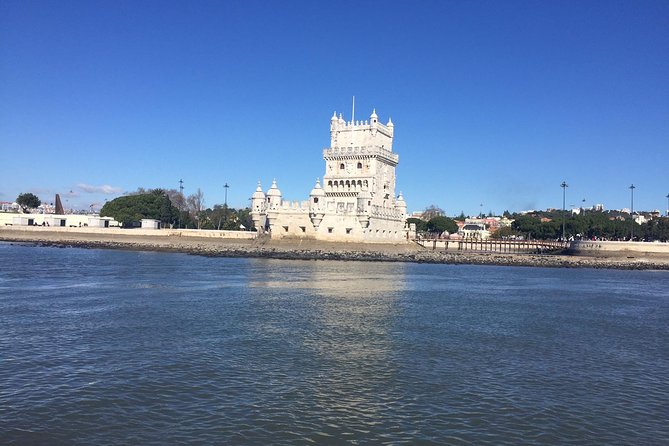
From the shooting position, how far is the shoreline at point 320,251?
61469 mm

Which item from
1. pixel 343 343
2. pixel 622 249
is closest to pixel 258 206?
pixel 622 249

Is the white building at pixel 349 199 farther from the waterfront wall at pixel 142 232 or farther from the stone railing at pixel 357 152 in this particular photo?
the waterfront wall at pixel 142 232

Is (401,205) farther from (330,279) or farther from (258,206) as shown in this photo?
(330,279)

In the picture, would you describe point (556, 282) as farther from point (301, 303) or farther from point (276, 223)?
point (276, 223)

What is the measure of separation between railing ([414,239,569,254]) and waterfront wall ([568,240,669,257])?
21.0ft

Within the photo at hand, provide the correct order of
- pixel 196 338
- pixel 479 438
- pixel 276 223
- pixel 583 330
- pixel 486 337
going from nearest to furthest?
pixel 479 438 → pixel 196 338 → pixel 486 337 → pixel 583 330 → pixel 276 223

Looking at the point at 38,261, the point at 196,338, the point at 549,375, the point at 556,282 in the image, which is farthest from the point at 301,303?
the point at 38,261

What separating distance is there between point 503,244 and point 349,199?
33.4m

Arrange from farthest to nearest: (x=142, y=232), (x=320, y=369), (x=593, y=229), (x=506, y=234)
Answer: (x=506, y=234) < (x=593, y=229) < (x=142, y=232) < (x=320, y=369)

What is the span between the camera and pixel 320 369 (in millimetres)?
14695

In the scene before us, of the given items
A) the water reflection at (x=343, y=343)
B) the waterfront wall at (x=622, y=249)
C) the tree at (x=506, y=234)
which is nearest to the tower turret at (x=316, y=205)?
the water reflection at (x=343, y=343)

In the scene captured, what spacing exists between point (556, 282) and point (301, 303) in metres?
24.1

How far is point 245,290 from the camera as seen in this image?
1206 inches

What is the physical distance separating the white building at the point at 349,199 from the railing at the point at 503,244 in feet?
38.1
